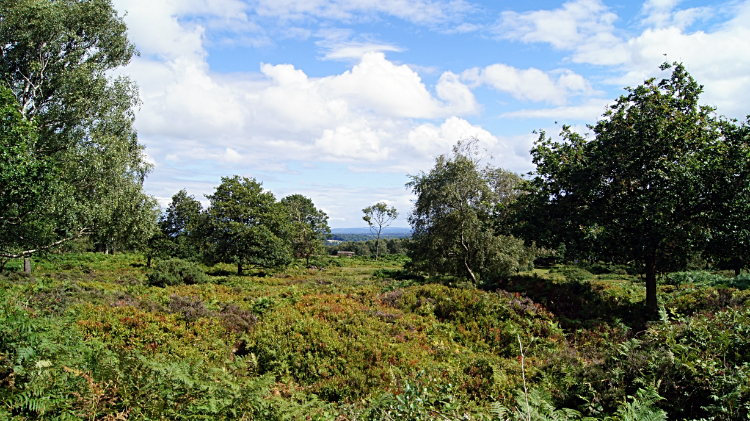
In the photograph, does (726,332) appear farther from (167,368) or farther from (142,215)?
(142,215)

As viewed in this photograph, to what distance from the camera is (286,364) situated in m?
8.89

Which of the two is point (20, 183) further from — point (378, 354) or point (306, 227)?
point (306, 227)

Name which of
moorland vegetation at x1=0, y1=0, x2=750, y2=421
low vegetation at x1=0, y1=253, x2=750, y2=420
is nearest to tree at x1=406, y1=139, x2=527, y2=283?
moorland vegetation at x1=0, y1=0, x2=750, y2=421

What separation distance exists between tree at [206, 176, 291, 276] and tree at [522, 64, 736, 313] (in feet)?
70.0

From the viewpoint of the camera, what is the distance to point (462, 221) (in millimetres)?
20688

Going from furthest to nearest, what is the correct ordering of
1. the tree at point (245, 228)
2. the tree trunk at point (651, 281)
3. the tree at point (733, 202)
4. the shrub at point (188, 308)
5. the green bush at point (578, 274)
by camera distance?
the tree at point (245, 228) < the green bush at point (578, 274) < the tree trunk at point (651, 281) < the tree at point (733, 202) < the shrub at point (188, 308)

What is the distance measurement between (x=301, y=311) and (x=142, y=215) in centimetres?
1653

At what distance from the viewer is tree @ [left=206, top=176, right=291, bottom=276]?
100.0ft

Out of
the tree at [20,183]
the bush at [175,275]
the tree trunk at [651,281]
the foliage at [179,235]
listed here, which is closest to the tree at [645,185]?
the tree trunk at [651,281]

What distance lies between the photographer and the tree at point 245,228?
3047 centimetres

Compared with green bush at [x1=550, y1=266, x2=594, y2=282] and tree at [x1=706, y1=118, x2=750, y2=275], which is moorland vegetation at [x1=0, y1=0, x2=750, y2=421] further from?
green bush at [x1=550, y1=266, x2=594, y2=282]

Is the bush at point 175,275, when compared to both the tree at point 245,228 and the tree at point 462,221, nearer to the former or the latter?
the tree at point 245,228

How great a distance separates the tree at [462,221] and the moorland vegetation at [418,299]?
12cm

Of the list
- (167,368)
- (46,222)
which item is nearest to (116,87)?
(46,222)
